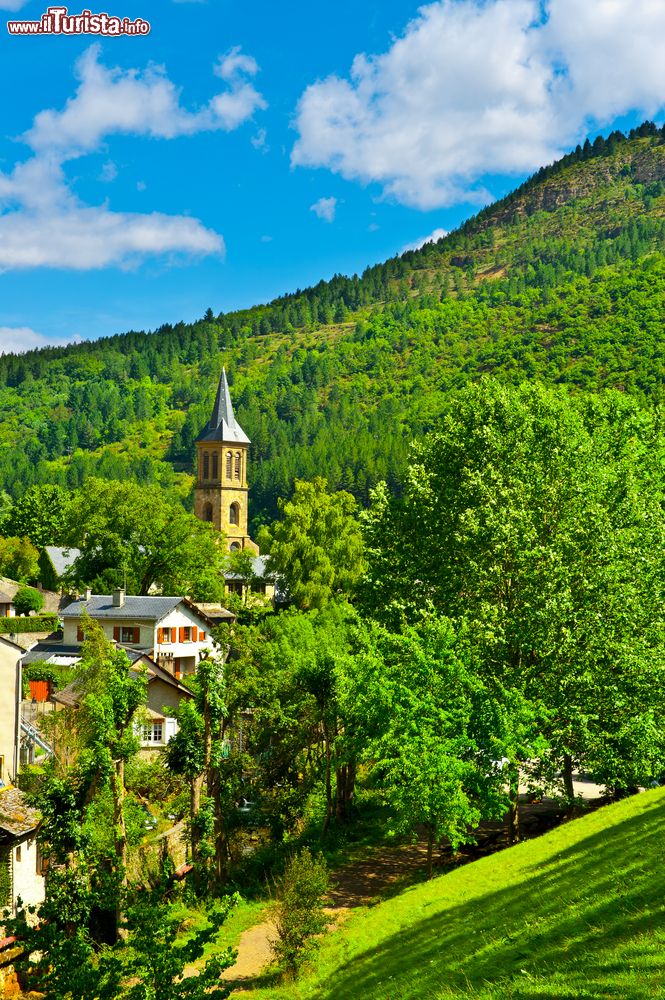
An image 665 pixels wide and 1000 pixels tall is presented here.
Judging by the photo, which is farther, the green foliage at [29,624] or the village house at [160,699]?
the green foliage at [29,624]

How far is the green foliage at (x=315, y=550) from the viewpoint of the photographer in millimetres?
65938

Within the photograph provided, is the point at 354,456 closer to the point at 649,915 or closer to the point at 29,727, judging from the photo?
the point at 29,727

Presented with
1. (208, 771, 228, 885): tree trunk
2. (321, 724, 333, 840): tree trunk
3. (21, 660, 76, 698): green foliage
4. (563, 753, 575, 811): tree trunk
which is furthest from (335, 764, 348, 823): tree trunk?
(21, 660, 76, 698): green foliage

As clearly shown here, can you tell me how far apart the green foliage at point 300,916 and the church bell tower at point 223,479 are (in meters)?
94.0

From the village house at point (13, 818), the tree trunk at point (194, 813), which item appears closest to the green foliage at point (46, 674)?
the village house at point (13, 818)

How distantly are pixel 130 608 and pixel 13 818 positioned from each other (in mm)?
30677

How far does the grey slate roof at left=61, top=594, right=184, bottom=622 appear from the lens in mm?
57031

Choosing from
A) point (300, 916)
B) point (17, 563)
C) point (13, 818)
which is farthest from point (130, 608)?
point (17, 563)

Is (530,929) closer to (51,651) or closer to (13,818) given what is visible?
(13,818)

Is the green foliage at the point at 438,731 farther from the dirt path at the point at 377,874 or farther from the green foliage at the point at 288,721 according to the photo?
the green foliage at the point at 288,721

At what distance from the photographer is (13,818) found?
27.5 metres

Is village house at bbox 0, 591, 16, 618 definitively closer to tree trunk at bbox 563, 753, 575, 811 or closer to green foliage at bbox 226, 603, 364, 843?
green foliage at bbox 226, 603, 364, 843

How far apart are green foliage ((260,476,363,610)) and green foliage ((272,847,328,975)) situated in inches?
1627

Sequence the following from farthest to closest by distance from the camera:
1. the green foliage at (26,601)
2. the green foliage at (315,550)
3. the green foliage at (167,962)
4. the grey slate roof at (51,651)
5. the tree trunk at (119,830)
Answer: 1. the green foliage at (26,601)
2. the green foliage at (315,550)
3. the grey slate roof at (51,651)
4. the tree trunk at (119,830)
5. the green foliage at (167,962)
